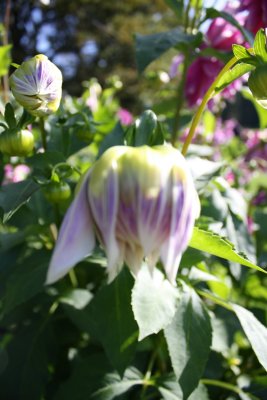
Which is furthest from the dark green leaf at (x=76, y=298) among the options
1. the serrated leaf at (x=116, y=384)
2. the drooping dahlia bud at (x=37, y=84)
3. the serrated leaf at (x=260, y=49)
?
the serrated leaf at (x=260, y=49)

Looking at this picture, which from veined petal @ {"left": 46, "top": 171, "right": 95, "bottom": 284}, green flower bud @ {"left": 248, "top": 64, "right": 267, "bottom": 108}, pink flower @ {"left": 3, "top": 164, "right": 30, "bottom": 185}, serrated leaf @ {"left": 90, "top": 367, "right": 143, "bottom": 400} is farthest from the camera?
pink flower @ {"left": 3, "top": 164, "right": 30, "bottom": 185}

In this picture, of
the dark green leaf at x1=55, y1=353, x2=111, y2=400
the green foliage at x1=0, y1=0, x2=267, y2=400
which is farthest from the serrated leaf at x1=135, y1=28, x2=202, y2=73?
the dark green leaf at x1=55, y1=353, x2=111, y2=400

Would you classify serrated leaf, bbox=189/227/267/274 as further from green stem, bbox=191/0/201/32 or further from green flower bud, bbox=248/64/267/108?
green stem, bbox=191/0/201/32

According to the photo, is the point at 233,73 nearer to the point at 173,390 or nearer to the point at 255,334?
the point at 255,334

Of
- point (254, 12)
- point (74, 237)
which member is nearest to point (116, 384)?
point (74, 237)

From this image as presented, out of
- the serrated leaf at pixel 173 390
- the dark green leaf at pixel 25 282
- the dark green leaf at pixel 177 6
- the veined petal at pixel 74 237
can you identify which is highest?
the dark green leaf at pixel 177 6

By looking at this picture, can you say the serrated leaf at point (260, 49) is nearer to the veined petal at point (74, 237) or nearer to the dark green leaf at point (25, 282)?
the veined petal at point (74, 237)

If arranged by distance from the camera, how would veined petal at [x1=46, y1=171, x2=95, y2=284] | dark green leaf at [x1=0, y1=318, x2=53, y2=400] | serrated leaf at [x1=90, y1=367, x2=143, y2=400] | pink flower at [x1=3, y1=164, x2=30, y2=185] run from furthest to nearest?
pink flower at [x1=3, y1=164, x2=30, y2=185] < dark green leaf at [x1=0, y1=318, x2=53, y2=400] < serrated leaf at [x1=90, y1=367, x2=143, y2=400] < veined petal at [x1=46, y1=171, x2=95, y2=284]
